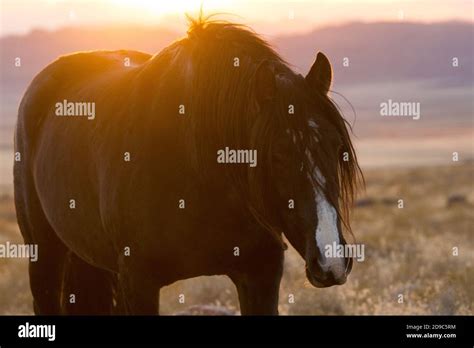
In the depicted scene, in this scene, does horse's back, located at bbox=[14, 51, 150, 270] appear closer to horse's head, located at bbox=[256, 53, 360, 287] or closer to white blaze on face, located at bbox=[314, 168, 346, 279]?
horse's head, located at bbox=[256, 53, 360, 287]

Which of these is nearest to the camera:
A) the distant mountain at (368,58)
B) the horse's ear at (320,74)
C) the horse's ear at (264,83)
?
→ the horse's ear at (264,83)

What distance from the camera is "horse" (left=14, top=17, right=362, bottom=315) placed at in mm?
5496

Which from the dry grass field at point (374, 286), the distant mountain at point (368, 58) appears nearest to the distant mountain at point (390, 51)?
the distant mountain at point (368, 58)

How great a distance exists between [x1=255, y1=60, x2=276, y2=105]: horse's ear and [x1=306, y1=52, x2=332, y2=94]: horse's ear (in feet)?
0.78

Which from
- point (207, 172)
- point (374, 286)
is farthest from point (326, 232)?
point (374, 286)

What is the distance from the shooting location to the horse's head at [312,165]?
17.3 ft

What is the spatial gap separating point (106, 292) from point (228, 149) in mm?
2534

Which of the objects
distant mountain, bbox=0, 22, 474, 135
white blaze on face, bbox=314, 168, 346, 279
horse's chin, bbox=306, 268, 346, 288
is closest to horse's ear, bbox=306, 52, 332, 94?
white blaze on face, bbox=314, 168, 346, 279

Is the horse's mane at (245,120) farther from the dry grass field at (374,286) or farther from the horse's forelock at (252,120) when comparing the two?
the dry grass field at (374,286)

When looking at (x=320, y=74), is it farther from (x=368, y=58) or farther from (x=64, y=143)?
(x=368, y=58)

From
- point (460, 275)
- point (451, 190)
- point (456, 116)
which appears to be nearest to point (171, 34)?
point (456, 116)

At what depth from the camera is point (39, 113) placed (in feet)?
26.7

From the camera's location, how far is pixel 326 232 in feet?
17.2

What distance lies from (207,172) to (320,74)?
0.80 m
